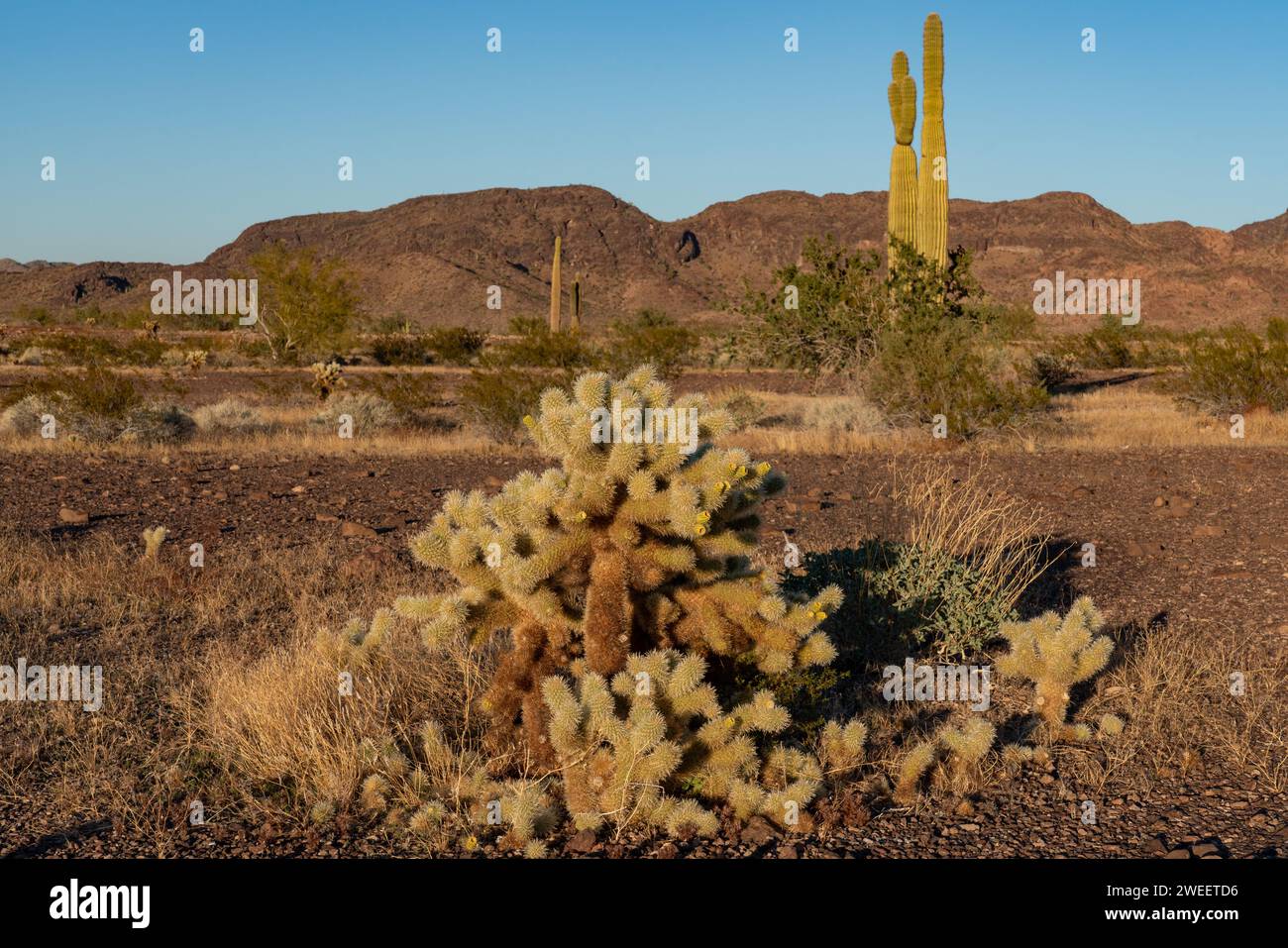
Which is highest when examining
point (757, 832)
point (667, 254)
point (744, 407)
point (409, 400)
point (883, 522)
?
point (667, 254)

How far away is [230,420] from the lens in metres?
15.7

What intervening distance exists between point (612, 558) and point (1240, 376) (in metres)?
16.2

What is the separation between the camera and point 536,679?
4.18 meters

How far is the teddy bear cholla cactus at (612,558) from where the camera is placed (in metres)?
3.95

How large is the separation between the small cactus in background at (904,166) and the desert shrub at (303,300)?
15437 millimetres

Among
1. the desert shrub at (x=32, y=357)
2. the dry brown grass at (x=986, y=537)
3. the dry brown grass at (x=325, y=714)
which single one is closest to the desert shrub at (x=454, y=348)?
the desert shrub at (x=32, y=357)

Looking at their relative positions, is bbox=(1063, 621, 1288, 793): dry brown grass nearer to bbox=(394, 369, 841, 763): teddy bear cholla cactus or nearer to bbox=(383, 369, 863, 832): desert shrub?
bbox=(383, 369, 863, 832): desert shrub

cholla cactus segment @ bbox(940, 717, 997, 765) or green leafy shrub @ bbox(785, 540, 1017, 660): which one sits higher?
green leafy shrub @ bbox(785, 540, 1017, 660)

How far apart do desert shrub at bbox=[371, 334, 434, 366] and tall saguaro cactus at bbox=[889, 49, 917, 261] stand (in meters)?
17.1

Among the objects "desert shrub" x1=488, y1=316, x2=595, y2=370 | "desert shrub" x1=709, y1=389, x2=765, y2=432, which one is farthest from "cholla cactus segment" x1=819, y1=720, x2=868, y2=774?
"desert shrub" x1=488, y1=316, x2=595, y2=370

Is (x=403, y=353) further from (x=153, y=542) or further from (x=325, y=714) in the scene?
(x=325, y=714)

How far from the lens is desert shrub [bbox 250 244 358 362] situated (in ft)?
97.3

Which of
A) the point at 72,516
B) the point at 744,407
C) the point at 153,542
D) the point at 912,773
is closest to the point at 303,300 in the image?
the point at 744,407

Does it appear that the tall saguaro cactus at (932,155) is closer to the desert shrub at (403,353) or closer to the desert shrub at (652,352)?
the desert shrub at (652,352)
